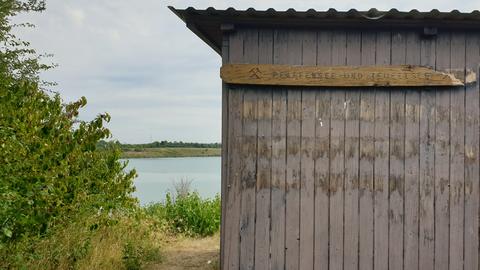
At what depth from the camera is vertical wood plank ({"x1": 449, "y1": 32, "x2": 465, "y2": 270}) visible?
4.95 m

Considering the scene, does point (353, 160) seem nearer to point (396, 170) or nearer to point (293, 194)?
point (396, 170)

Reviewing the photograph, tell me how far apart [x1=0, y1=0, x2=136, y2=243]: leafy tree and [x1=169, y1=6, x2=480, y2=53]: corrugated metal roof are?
2540 millimetres

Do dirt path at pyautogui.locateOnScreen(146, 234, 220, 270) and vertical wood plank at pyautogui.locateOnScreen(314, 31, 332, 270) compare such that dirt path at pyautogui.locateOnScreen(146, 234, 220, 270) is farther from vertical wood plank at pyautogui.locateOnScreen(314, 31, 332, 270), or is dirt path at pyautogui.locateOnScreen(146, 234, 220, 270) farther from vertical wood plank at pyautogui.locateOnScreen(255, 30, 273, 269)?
vertical wood plank at pyautogui.locateOnScreen(314, 31, 332, 270)

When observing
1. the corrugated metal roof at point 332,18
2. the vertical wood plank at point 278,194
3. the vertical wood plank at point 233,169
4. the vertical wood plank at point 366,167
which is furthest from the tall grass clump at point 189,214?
the corrugated metal roof at point 332,18

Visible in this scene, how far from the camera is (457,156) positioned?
4949mm

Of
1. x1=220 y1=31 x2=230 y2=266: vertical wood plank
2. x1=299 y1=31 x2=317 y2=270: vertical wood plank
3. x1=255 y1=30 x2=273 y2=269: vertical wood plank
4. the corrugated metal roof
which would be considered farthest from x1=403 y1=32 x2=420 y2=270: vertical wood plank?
x1=220 y1=31 x2=230 y2=266: vertical wood plank

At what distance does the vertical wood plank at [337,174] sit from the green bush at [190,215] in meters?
5.47

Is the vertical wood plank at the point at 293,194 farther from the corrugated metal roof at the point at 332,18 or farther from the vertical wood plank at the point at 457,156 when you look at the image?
the vertical wood plank at the point at 457,156

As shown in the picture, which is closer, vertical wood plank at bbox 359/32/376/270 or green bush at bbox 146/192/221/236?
vertical wood plank at bbox 359/32/376/270

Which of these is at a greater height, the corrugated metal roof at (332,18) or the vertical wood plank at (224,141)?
the corrugated metal roof at (332,18)

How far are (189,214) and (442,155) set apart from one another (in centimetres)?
675

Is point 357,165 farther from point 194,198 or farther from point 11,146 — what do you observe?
point 194,198

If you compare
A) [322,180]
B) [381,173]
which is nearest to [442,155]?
A: [381,173]

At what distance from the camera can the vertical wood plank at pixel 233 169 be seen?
16.2 ft
